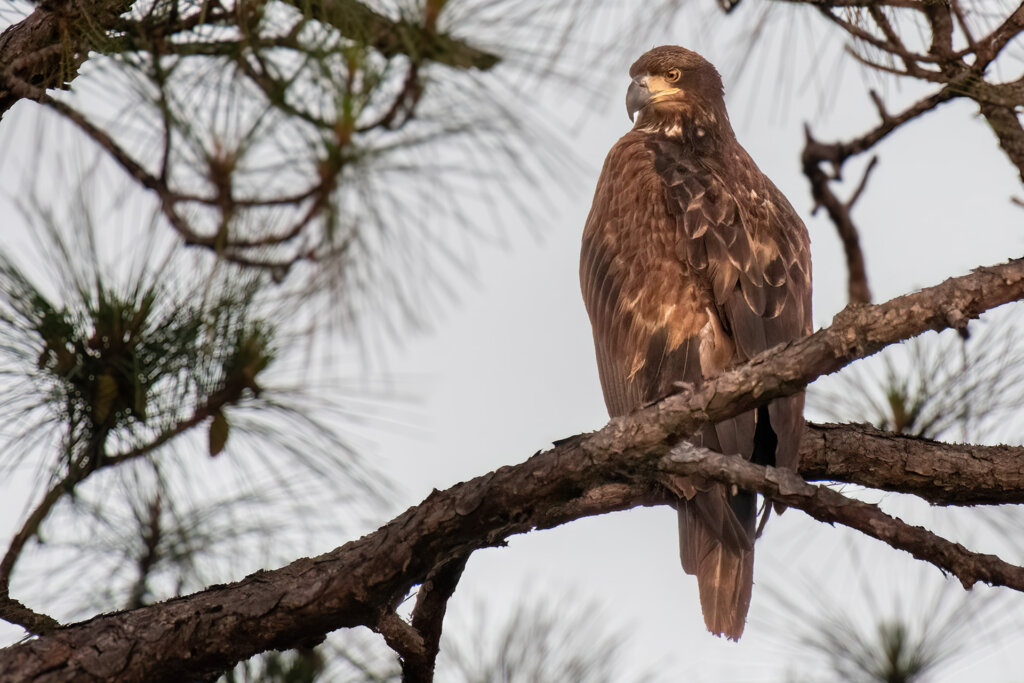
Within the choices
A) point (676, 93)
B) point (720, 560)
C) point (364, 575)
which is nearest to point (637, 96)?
point (676, 93)

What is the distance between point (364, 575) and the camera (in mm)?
2805

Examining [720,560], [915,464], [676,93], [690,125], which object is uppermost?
[676,93]

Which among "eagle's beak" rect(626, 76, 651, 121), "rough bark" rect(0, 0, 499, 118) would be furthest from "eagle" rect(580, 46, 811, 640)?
"rough bark" rect(0, 0, 499, 118)

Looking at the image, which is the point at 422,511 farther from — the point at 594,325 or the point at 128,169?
the point at 128,169

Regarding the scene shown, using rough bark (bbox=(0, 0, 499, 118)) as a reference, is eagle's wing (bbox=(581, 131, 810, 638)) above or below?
below

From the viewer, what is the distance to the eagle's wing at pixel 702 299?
11.0 ft

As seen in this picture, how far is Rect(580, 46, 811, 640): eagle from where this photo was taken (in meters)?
3.34

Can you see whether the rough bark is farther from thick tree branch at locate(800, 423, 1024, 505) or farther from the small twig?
thick tree branch at locate(800, 423, 1024, 505)

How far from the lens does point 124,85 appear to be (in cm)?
358

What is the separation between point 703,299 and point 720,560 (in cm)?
73

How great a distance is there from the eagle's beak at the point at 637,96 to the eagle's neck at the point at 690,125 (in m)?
0.05

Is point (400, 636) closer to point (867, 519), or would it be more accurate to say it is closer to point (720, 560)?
point (720, 560)

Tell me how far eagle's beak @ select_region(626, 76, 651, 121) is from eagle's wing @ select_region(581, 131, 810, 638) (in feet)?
1.96

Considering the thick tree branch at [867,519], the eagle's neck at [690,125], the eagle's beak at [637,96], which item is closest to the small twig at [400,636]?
the thick tree branch at [867,519]
